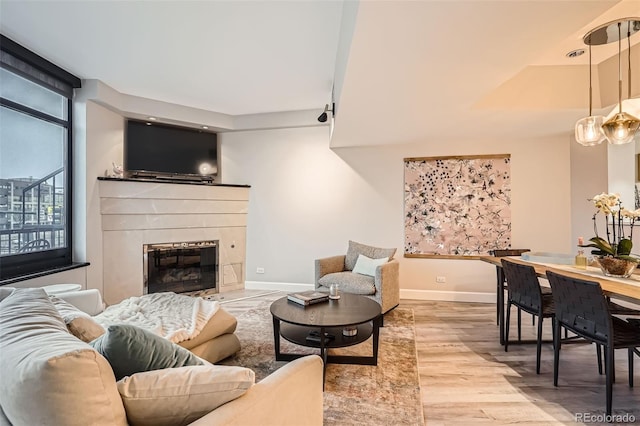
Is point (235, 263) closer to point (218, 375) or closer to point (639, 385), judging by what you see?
point (218, 375)

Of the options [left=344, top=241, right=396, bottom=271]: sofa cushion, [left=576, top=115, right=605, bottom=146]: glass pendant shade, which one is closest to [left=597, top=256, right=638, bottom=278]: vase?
[left=576, top=115, right=605, bottom=146]: glass pendant shade

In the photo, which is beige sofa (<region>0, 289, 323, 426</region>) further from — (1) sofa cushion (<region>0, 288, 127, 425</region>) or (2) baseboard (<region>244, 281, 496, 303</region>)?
(2) baseboard (<region>244, 281, 496, 303</region>)

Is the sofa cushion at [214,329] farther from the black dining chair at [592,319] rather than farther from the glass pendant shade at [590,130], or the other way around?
the glass pendant shade at [590,130]

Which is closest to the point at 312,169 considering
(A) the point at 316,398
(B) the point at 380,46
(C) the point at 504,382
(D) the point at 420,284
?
(D) the point at 420,284

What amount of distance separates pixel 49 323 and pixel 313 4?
8.23 ft

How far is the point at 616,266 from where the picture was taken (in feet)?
8.07

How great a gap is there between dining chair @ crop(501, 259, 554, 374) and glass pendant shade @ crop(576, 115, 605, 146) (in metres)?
1.17

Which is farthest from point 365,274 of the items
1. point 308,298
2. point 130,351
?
point 130,351

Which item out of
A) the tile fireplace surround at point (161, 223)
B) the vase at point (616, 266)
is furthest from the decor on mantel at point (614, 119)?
the tile fireplace surround at point (161, 223)

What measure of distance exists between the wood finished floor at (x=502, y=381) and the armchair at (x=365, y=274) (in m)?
0.52

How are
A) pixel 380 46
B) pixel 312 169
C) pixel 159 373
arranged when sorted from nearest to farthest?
pixel 159 373
pixel 380 46
pixel 312 169

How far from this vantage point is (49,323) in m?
1.24

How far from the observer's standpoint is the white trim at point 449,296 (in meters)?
4.66

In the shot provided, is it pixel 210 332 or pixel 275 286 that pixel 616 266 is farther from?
pixel 275 286
